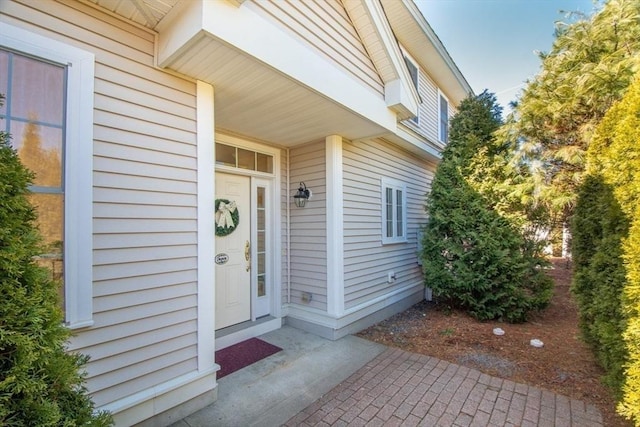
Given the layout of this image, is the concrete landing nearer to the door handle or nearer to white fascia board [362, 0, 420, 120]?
the door handle

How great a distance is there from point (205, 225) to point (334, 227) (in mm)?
2087

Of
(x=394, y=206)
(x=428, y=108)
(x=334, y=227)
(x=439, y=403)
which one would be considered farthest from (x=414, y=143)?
(x=439, y=403)

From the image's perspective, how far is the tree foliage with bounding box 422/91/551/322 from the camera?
16.6ft

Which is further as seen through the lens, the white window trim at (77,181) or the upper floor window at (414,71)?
the upper floor window at (414,71)

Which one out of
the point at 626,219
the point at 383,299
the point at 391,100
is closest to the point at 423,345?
the point at 383,299

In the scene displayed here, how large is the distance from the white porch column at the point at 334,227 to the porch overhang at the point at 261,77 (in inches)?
12.9

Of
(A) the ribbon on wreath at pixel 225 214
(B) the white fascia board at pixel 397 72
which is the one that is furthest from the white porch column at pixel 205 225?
(B) the white fascia board at pixel 397 72

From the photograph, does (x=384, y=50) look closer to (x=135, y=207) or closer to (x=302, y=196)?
(x=302, y=196)

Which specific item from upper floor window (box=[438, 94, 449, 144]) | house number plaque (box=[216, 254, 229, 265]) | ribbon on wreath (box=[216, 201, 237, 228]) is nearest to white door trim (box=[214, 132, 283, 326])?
ribbon on wreath (box=[216, 201, 237, 228])

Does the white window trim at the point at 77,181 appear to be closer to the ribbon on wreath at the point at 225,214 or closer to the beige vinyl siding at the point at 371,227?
the ribbon on wreath at the point at 225,214

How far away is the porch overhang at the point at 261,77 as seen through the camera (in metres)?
2.24

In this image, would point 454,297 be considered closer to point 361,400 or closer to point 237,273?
point 361,400

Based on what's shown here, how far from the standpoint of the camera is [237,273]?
14.0 feet

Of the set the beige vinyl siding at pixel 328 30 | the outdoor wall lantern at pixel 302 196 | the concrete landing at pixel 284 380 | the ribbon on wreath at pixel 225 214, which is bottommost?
the concrete landing at pixel 284 380
